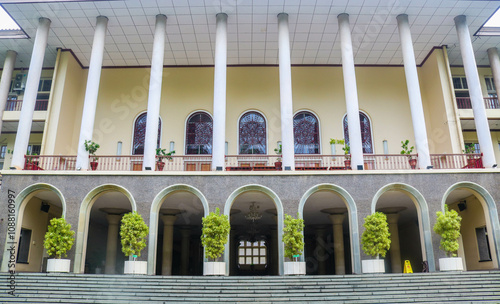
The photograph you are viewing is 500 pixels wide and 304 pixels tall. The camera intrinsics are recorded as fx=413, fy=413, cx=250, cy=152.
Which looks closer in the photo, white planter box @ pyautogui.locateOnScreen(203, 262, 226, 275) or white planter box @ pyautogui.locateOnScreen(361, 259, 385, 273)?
white planter box @ pyautogui.locateOnScreen(203, 262, 226, 275)

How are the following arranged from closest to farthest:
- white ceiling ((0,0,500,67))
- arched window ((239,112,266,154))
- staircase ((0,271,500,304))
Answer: staircase ((0,271,500,304))
white ceiling ((0,0,500,67))
arched window ((239,112,266,154))

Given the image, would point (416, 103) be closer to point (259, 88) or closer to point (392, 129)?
point (392, 129)

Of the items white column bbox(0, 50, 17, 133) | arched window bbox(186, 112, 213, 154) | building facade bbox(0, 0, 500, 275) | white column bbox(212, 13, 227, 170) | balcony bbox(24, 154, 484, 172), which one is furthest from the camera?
arched window bbox(186, 112, 213, 154)

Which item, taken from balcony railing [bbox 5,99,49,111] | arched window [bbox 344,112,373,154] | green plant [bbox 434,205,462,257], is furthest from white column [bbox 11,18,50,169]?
green plant [bbox 434,205,462,257]

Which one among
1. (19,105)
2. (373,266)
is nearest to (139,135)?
(19,105)

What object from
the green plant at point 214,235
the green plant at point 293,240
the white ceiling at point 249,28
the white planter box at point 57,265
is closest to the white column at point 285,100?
the white ceiling at point 249,28

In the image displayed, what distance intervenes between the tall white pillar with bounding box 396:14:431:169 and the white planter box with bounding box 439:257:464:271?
3.60 metres

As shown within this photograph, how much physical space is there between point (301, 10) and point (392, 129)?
7.80 m

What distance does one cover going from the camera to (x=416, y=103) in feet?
55.0

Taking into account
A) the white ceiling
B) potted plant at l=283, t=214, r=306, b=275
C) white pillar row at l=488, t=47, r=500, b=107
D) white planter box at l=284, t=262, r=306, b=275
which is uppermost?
the white ceiling

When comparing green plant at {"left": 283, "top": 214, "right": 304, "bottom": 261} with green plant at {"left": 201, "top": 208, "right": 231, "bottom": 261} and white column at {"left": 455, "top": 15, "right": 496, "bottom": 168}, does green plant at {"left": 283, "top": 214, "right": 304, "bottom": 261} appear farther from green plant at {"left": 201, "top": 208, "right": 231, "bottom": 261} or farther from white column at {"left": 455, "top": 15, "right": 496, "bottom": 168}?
white column at {"left": 455, "top": 15, "right": 496, "bottom": 168}

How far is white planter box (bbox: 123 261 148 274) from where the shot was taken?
14.0 meters

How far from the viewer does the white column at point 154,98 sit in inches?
631

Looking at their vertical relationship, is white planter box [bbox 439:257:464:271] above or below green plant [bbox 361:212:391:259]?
below
